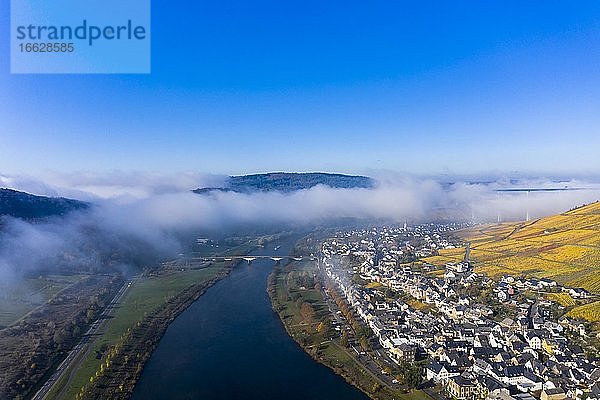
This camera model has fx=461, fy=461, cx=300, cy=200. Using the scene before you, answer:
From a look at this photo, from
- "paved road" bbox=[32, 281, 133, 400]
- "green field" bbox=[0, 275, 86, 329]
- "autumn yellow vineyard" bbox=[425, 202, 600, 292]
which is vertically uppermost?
"autumn yellow vineyard" bbox=[425, 202, 600, 292]

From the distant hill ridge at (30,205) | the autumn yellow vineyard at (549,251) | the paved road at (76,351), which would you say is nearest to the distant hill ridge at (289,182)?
the distant hill ridge at (30,205)

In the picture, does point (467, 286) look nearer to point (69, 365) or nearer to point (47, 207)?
point (69, 365)

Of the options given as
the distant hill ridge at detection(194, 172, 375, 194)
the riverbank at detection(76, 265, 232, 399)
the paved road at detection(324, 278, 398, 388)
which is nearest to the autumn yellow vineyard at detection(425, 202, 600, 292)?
the paved road at detection(324, 278, 398, 388)

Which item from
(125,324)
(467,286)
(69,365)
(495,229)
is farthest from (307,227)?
(69,365)

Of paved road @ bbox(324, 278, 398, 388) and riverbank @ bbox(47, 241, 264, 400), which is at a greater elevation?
paved road @ bbox(324, 278, 398, 388)

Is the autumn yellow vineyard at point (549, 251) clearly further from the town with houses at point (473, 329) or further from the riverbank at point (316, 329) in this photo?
the riverbank at point (316, 329)

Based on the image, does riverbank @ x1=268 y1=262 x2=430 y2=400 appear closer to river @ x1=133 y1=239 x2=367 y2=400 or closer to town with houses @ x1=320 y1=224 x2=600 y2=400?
river @ x1=133 y1=239 x2=367 y2=400

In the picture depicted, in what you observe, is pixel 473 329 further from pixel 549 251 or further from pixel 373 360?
pixel 549 251
